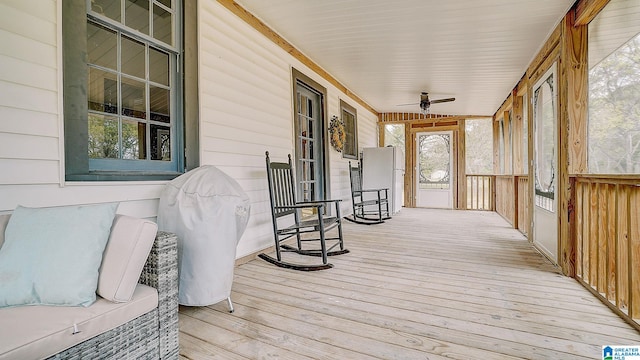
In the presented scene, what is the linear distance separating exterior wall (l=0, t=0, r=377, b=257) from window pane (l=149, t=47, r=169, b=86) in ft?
0.90

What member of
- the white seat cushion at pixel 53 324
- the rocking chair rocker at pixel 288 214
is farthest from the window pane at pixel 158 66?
the white seat cushion at pixel 53 324

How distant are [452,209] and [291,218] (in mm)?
5026

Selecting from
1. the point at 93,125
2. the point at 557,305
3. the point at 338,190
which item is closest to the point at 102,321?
the point at 93,125

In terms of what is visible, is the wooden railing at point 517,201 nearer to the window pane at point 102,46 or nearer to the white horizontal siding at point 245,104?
the white horizontal siding at point 245,104

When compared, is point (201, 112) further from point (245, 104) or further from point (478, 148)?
point (478, 148)

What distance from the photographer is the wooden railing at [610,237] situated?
1.70 m

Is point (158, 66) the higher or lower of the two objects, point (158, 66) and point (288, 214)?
the higher

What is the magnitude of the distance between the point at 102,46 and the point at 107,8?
26cm

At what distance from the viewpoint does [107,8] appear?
1858 mm

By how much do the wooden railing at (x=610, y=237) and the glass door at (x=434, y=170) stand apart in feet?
16.2

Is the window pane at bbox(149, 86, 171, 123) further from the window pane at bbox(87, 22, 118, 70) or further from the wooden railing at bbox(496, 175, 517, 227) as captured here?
the wooden railing at bbox(496, 175, 517, 227)

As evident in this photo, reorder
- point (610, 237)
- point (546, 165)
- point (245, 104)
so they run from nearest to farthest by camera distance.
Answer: point (610, 237)
point (245, 104)
point (546, 165)

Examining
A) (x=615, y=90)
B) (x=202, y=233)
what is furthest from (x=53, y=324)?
(x=615, y=90)

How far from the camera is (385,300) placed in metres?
2.00
